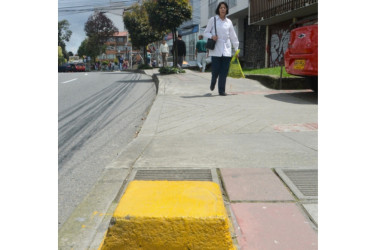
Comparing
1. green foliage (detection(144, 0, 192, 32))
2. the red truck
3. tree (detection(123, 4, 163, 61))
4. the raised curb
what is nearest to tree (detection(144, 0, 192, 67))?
green foliage (detection(144, 0, 192, 32))

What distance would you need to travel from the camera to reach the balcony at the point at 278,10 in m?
13.8

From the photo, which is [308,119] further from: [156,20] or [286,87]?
[156,20]

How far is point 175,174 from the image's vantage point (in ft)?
8.51

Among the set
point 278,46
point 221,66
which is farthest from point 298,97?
point 278,46

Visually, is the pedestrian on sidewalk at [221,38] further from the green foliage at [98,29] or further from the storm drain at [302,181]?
the green foliage at [98,29]

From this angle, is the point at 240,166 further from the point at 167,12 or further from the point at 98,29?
the point at 98,29

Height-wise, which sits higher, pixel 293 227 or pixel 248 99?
pixel 248 99

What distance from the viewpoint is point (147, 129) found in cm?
430

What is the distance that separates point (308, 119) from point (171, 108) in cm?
222

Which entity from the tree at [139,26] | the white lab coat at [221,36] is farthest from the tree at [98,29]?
the white lab coat at [221,36]

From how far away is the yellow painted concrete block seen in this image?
1.49m

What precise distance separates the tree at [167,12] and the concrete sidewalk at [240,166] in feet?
28.1

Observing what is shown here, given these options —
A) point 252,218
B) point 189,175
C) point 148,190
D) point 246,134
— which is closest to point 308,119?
point 246,134

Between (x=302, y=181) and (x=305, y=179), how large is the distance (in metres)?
0.05
